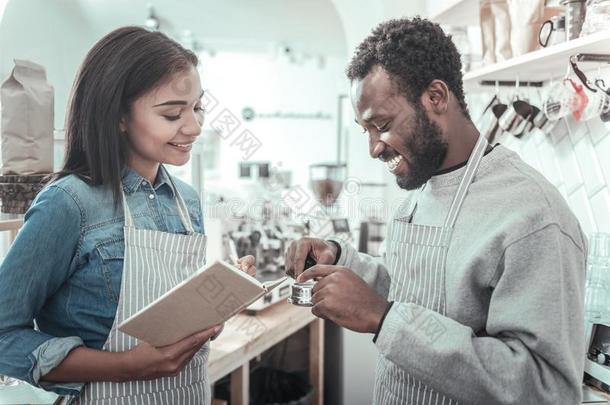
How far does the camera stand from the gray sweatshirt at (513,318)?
87cm

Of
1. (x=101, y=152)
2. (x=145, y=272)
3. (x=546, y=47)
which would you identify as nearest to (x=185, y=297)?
(x=145, y=272)

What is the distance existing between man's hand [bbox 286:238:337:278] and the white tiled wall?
895 mm

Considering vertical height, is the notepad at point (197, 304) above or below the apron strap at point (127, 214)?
below

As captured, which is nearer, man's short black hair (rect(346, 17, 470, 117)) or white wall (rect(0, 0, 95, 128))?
man's short black hair (rect(346, 17, 470, 117))

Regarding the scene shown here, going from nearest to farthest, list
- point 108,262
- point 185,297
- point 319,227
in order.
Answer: point 185,297
point 108,262
point 319,227

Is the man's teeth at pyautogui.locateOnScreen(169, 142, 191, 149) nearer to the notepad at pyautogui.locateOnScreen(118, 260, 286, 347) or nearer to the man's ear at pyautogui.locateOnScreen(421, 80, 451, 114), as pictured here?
the notepad at pyautogui.locateOnScreen(118, 260, 286, 347)

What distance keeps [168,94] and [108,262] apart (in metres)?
0.38

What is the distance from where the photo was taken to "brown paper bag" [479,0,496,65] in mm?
1747

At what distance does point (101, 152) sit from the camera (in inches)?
42.9

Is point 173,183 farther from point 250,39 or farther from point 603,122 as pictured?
point 250,39

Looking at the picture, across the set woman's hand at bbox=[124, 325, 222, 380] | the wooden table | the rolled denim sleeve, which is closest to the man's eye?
woman's hand at bbox=[124, 325, 222, 380]

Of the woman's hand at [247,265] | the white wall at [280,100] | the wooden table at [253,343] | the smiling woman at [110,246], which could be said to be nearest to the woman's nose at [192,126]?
the smiling woman at [110,246]

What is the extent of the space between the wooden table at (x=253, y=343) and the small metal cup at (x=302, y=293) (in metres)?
0.68

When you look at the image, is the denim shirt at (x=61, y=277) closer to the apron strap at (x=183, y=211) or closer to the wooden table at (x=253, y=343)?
the apron strap at (x=183, y=211)
